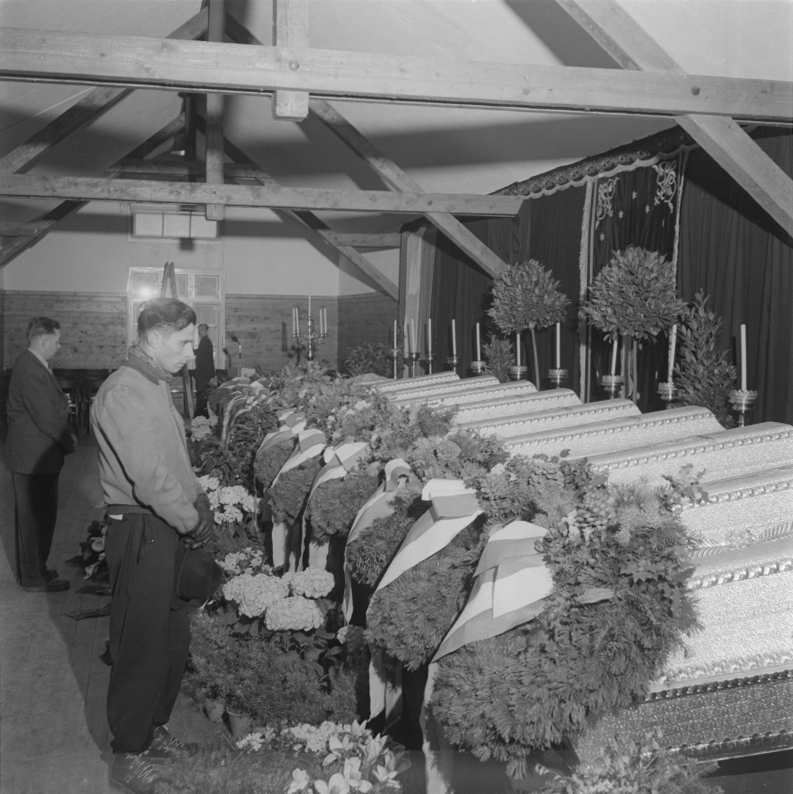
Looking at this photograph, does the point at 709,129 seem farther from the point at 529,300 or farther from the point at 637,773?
the point at 637,773

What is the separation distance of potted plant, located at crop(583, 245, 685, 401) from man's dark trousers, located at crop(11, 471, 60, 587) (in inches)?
113

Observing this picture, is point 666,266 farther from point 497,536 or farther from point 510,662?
point 510,662

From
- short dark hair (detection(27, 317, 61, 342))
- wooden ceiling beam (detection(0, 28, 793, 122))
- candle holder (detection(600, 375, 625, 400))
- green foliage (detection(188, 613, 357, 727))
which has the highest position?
wooden ceiling beam (detection(0, 28, 793, 122))

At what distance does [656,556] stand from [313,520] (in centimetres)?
134

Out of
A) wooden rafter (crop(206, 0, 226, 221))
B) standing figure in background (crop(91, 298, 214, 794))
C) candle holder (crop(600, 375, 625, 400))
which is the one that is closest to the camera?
standing figure in background (crop(91, 298, 214, 794))

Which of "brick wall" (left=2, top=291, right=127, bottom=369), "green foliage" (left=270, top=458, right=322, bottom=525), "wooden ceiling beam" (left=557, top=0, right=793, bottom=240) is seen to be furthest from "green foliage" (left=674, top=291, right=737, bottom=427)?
"brick wall" (left=2, top=291, right=127, bottom=369)

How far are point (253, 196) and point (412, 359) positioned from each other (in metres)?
2.20

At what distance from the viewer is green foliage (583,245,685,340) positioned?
4.29 metres

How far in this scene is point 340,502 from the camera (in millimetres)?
Answer: 2508

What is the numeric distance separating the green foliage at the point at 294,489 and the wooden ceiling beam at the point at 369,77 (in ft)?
4.91

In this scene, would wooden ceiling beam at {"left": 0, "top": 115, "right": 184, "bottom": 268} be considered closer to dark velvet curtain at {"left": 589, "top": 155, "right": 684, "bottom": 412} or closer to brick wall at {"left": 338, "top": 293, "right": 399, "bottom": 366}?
brick wall at {"left": 338, "top": 293, "right": 399, "bottom": 366}

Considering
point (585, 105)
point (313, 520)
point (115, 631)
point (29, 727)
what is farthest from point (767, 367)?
point (29, 727)

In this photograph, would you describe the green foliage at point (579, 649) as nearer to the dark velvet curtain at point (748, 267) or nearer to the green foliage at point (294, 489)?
the green foliage at point (294, 489)

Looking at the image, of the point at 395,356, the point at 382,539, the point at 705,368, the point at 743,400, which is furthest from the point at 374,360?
the point at 382,539
